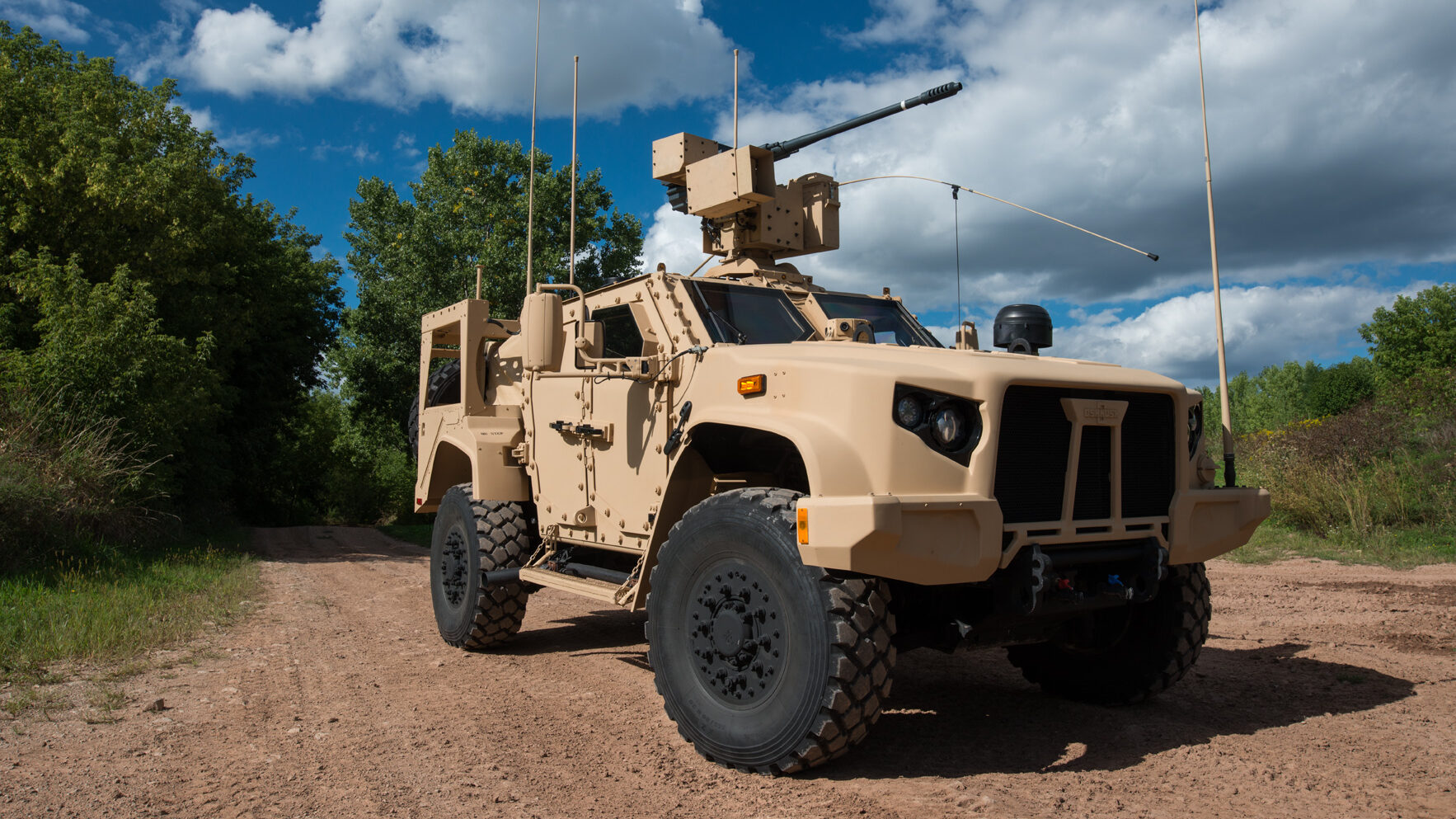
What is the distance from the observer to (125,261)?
52.9 feet

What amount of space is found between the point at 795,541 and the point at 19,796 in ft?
10.1

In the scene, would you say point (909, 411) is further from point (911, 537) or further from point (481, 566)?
point (481, 566)

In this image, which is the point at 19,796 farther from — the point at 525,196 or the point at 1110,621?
the point at 525,196

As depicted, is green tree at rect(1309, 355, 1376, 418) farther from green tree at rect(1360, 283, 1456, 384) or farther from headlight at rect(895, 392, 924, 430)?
headlight at rect(895, 392, 924, 430)

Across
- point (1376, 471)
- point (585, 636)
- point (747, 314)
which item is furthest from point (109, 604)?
point (1376, 471)

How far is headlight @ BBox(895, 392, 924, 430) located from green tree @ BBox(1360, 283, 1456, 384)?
160ft

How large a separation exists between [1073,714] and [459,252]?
19560 millimetres

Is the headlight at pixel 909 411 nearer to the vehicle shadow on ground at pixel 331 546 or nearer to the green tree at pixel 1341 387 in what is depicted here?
the vehicle shadow on ground at pixel 331 546

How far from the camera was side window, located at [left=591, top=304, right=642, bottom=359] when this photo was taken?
5523 millimetres

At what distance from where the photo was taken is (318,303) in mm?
27266

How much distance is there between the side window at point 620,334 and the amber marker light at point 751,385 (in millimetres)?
1334

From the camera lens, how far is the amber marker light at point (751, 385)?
13.6ft

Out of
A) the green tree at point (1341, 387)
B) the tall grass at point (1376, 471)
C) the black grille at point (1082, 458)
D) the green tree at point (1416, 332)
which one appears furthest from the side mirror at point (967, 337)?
the green tree at point (1341, 387)

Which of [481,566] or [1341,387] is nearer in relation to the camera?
[481,566]
